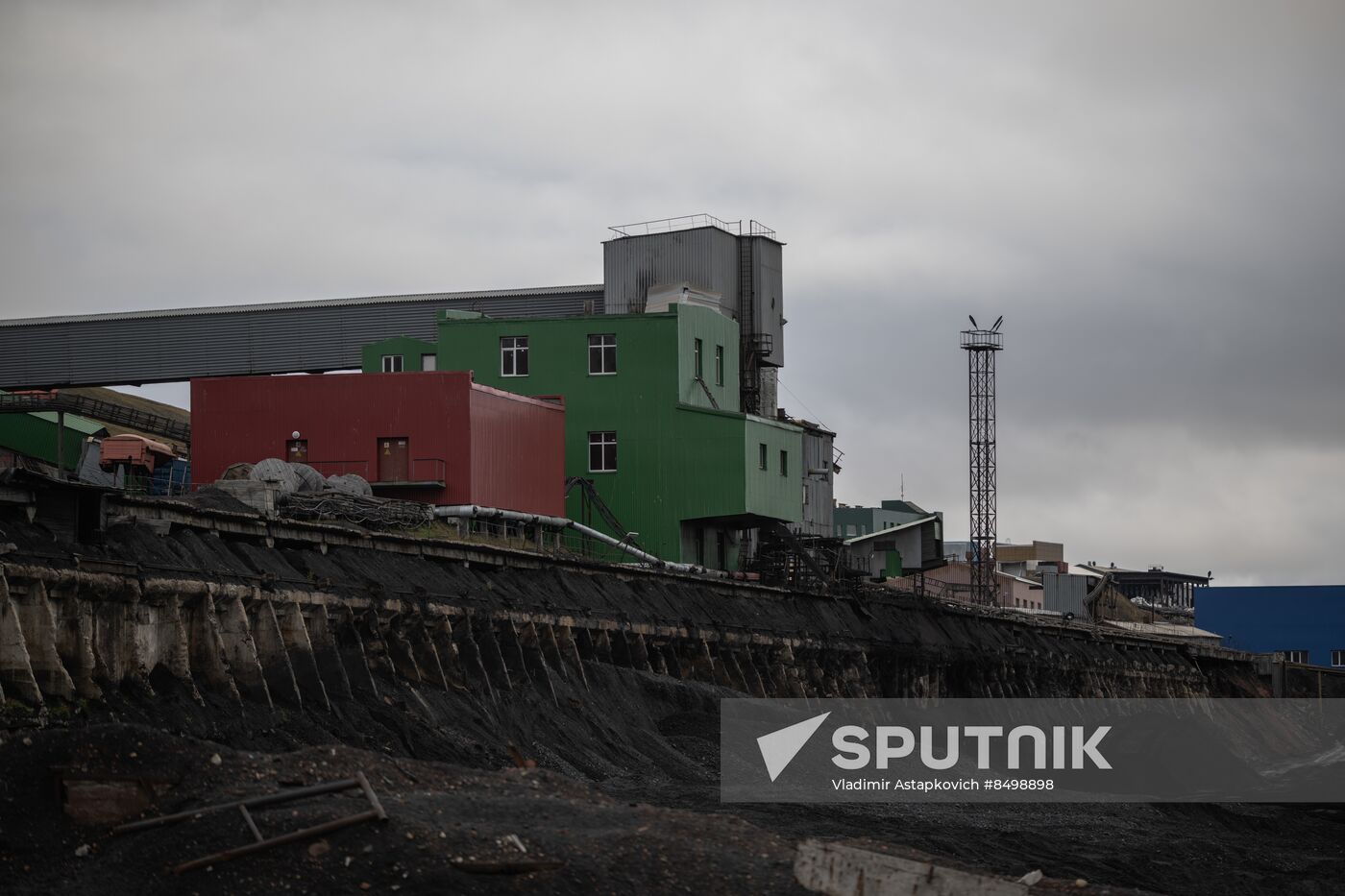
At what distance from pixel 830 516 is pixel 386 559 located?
42.0 metres

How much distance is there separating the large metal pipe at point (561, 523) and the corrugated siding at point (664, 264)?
39.8 ft

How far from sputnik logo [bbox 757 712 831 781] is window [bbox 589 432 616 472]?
66.1 ft

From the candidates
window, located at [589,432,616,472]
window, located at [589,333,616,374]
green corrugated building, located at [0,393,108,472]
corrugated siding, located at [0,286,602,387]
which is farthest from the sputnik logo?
green corrugated building, located at [0,393,108,472]

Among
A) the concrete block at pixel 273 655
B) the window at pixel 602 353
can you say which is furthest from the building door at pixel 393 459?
the concrete block at pixel 273 655

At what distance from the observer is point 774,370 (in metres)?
76.2

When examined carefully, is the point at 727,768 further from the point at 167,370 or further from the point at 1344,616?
the point at 1344,616

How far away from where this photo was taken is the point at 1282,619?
9969 centimetres

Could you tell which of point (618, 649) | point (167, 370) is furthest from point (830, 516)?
point (618, 649)

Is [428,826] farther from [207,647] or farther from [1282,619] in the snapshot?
[1282,619]

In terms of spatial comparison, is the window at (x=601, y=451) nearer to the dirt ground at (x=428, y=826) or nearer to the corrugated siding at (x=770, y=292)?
the corrugated siding at (x=770, y=292)

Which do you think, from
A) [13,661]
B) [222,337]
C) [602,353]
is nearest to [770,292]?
[602,353]

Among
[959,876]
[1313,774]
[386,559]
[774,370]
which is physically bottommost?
[1313,774]

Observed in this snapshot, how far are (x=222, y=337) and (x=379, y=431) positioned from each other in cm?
2716

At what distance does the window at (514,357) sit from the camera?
65250mm
